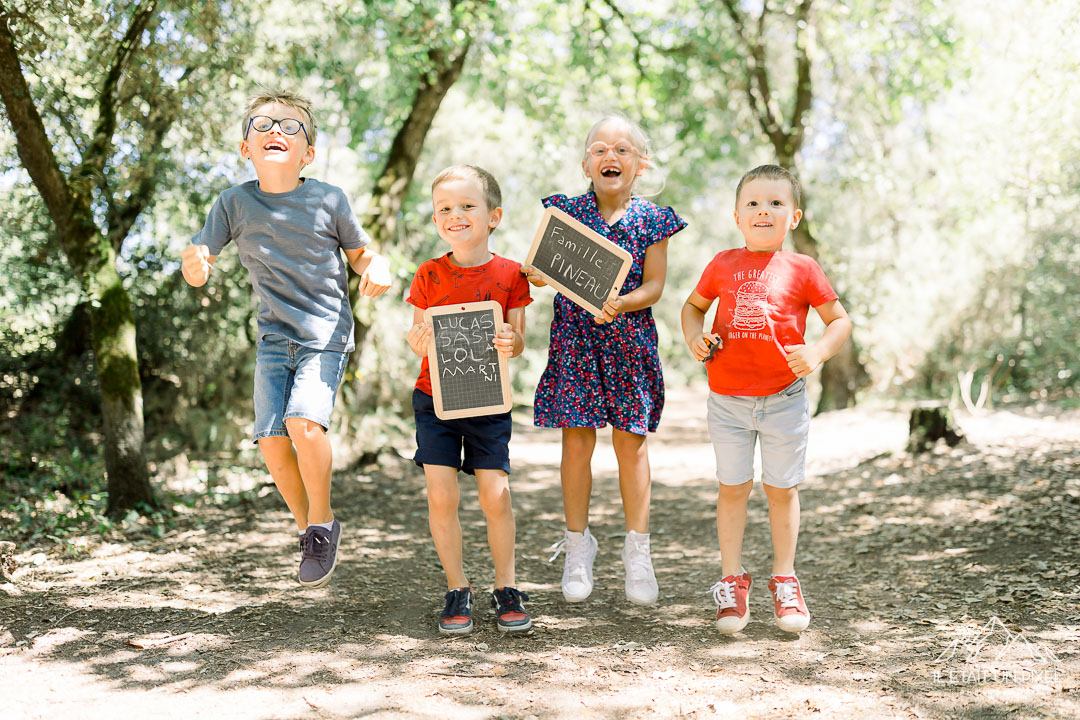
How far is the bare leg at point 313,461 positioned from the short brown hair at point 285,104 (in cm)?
130

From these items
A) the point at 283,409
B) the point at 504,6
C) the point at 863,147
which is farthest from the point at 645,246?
the point at 863,147

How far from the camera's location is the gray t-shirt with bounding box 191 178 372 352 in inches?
149

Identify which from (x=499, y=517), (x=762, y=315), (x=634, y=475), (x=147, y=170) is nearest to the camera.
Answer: (x=762, y=315)

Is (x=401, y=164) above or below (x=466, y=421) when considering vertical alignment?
above

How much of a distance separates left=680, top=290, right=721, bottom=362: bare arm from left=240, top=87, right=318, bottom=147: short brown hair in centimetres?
187

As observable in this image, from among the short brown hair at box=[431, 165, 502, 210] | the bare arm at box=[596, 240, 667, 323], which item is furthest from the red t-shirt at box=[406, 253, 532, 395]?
the bare arm at box=[596, 240, 667, 323]

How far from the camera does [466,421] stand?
376 centimetres

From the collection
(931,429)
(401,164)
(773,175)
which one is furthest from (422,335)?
(931,429)

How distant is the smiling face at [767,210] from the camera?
3.58 metres

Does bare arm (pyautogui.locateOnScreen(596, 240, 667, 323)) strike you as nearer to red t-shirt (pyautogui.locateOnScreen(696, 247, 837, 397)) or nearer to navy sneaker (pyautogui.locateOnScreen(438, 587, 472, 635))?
red t-shirt (pyautogui.locateOnScreen(696, 247, 837, 397))

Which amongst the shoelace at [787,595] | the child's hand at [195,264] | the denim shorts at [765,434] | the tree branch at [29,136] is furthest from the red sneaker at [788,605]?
the tree branch at [29,136]

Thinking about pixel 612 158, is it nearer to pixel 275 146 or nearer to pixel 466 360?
pixel 466 360

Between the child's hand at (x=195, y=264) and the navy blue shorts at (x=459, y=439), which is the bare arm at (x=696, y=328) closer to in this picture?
the navy blue shorts at (x=459, y=439)

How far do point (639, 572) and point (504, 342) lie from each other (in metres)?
1.28
